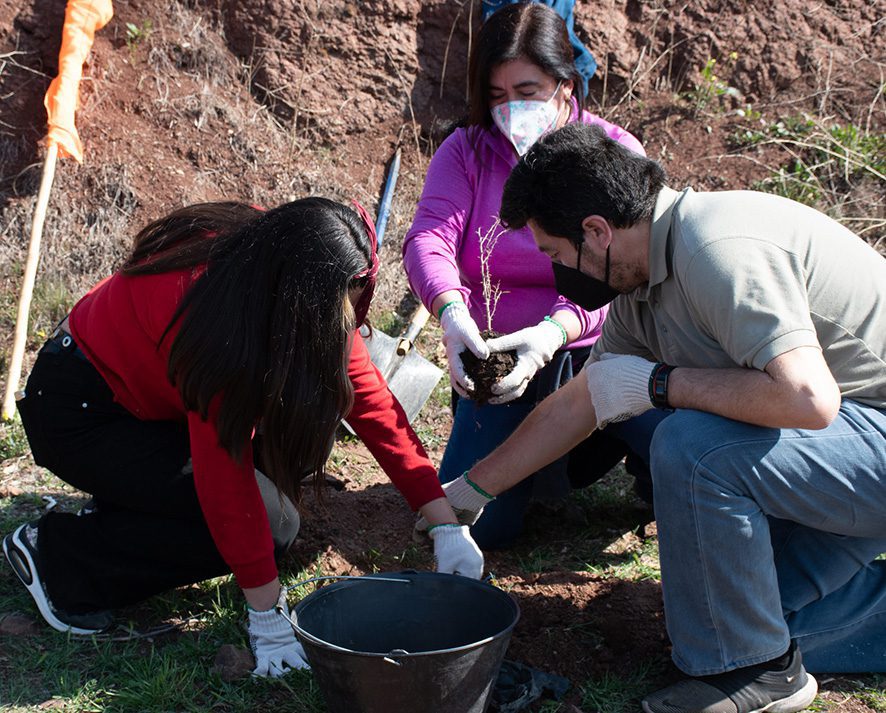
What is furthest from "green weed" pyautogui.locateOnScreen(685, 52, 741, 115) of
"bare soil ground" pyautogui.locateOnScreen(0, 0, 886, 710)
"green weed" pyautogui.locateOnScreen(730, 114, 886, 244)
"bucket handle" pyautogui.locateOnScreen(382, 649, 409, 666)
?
"bucket handle" pyautogui.locateOnScreen(382, 649, 409, 666)

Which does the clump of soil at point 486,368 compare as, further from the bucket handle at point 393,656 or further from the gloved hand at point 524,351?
the bucket handle at point 393,656

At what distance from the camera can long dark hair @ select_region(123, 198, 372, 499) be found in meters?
2.00

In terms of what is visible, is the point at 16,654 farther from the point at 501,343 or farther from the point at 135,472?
the point at 501,343

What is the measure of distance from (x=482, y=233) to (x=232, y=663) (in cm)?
161

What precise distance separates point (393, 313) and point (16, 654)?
2.78m

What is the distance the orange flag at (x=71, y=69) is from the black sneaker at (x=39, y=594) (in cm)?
251

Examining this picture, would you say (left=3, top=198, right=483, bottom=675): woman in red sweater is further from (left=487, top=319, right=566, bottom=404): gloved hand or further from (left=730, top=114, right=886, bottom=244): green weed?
(left=730, top=114, right=886, bottom=244): green weed

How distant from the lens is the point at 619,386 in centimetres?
238

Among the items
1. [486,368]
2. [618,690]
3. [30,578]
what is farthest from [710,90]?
[30,578]

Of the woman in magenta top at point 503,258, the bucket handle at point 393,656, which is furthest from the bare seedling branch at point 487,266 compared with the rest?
the bucket handle at point 393,656

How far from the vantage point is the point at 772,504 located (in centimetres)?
214

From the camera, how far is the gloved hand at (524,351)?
2842 mm

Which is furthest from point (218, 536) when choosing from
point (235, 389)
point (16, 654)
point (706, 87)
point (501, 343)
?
point (706, 87)

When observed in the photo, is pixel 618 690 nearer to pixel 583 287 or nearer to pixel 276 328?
pixel 583 287
